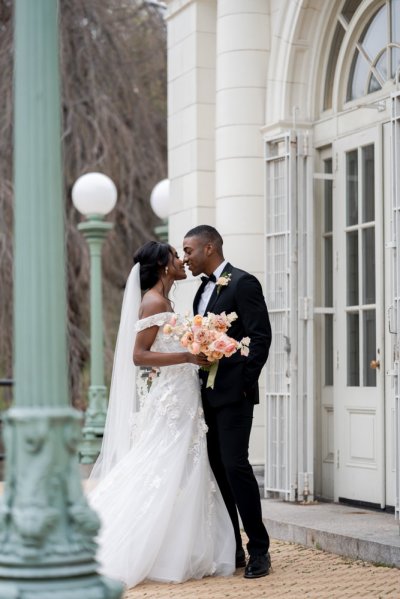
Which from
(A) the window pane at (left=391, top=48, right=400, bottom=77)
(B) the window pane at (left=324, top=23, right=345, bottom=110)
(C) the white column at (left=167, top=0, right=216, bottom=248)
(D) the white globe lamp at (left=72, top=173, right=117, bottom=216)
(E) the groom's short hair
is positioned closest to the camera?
(E) the groom's short hair

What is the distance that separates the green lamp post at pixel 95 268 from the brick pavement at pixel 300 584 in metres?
5.63

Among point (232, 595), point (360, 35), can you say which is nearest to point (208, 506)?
point (232, 595)

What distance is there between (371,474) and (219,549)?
1925 millimetres

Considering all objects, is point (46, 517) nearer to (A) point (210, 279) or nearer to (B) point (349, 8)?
(A) point (210, 279)

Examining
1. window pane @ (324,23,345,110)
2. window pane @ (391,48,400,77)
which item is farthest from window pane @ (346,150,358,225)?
window pane @ (391,48,400,77)

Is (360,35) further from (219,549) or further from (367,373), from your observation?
(219,549)

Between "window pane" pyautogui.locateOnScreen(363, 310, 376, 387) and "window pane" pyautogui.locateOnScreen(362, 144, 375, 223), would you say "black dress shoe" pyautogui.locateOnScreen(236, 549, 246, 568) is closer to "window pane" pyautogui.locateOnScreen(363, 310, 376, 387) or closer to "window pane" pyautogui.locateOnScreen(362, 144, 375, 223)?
"window pane" pyautogui.locateOnScreen(363, 310, 376, 387)

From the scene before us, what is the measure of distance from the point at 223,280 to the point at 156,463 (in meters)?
1.11

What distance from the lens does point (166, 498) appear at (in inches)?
264

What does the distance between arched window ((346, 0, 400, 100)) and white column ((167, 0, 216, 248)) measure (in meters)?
1.50

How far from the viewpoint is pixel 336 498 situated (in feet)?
29.0

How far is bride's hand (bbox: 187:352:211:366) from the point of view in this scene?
6668 mm

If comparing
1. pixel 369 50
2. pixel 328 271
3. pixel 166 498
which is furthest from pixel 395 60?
pixel 166 498

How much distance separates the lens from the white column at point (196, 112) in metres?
10.1
